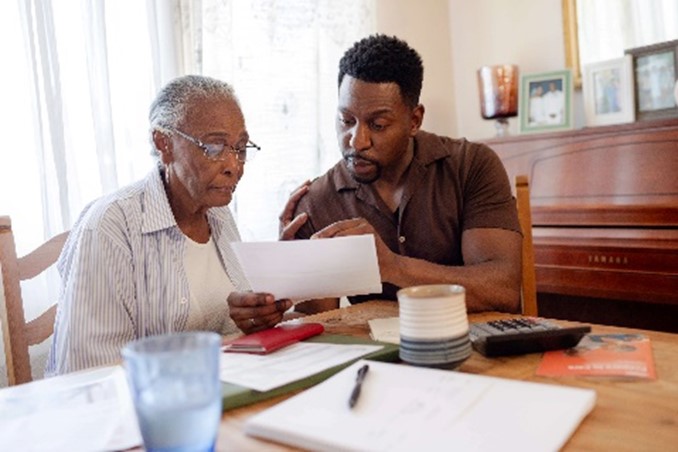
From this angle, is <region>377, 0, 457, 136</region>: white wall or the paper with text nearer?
the paper with text

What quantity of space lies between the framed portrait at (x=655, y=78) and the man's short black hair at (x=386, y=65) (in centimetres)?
126

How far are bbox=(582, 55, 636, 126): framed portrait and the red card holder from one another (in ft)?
6.77

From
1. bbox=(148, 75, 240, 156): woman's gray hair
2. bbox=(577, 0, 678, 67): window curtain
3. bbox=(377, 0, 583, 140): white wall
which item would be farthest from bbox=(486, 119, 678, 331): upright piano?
bbox=(148, 75, 240, 156): woman's gray hair

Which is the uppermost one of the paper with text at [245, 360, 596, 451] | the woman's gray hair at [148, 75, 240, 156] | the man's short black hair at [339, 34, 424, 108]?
the man's short black hair at [339, 34, 424, 108]

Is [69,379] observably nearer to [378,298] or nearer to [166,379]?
[166,379]

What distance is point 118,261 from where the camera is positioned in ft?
4.16

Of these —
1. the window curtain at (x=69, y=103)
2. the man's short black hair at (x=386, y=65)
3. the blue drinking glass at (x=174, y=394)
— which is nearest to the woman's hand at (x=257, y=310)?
the blue drinking glass at (x=174, y=394)

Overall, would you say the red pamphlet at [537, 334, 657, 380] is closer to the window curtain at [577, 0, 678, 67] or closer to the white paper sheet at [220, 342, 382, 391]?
the white paper sheet at [220, 342, 382, 391]

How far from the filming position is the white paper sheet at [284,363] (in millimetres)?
816

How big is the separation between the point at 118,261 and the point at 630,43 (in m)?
2.51

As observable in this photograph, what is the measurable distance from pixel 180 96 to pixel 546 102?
2.08 metres

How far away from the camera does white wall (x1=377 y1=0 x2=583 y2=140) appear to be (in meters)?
3.19

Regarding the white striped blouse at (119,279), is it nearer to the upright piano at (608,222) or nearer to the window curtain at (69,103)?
the window curtain at (69,103)

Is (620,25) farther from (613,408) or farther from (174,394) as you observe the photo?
(174,394)
